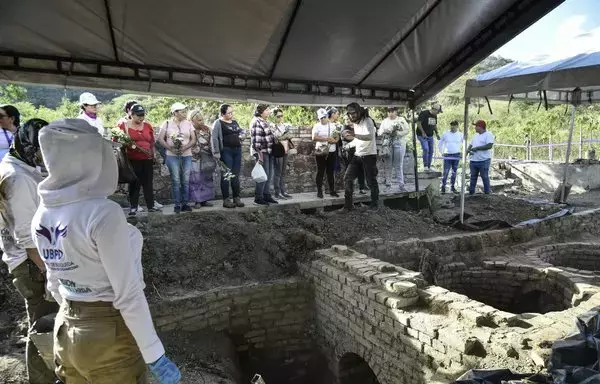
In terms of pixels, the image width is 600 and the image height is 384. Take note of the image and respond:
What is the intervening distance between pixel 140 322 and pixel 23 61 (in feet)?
11.7

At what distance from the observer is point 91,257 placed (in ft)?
6.27

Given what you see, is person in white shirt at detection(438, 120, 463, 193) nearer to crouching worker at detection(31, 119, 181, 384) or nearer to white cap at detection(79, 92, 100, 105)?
white cap at detection(79, 92, 100, 105)

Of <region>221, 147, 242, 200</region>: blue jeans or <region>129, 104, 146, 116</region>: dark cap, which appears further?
<region>221, 147, 242, 200</region>: blue jeans

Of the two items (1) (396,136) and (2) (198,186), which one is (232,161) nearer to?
(2) (198,186)

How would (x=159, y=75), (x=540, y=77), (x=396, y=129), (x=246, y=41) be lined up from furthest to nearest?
(x=396, y=129), (x=540, y=77), (x=159, y=75), (x=246, y=41)

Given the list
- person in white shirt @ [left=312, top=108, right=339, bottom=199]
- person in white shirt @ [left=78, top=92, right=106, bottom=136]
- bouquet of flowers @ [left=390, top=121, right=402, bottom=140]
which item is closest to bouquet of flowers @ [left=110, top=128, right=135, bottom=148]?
person in white shirt @ [left=78, top=92, right=106, bottom=136]

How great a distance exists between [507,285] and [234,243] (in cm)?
400

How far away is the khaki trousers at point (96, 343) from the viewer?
76.3 inches

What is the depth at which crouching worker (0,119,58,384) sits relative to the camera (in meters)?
2.75

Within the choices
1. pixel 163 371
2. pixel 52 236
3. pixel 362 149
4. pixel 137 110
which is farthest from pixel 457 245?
pixel 52 236

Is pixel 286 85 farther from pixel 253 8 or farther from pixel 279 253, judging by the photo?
pixel 279 253

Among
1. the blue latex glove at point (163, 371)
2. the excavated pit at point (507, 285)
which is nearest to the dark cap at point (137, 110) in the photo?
the blue latex glove at point (163, 371)

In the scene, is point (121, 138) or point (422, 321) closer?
point (422, 321)

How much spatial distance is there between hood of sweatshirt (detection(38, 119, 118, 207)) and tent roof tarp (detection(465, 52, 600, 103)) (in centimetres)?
628
